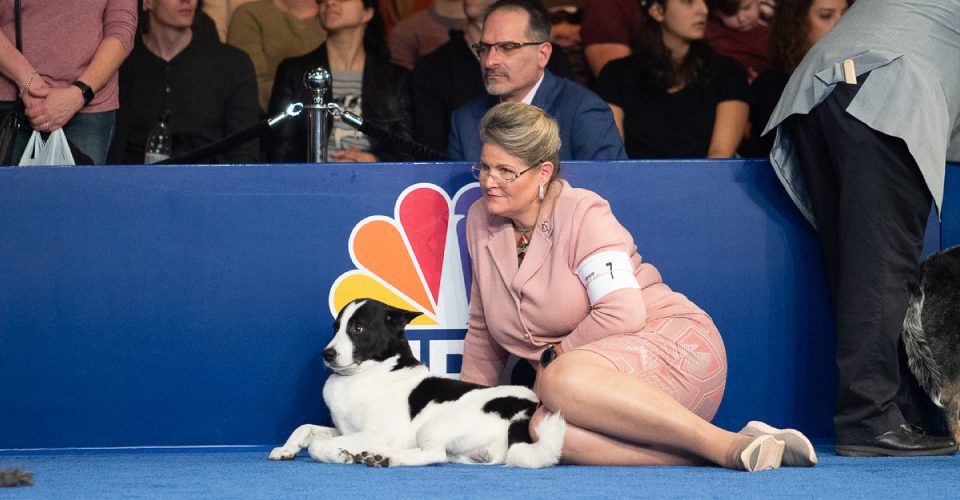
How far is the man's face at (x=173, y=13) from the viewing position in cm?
597

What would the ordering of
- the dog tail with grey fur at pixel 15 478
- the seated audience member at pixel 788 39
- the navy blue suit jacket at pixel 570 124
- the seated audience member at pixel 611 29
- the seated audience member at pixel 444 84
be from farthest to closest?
the seated audience member at pixel 611 29 → the seated audience member at pixel 444 84 → the seated audience member at pixel 788 39 → the navy blue suit jacket at pixel 570 124 → the dog tail with grey fur at pixel 15 478

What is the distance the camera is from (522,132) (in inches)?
140

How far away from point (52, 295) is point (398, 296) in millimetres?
1168

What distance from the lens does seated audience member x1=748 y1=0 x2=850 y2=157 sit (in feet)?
18.4

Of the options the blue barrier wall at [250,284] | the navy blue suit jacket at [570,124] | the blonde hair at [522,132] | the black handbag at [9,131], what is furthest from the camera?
the navy blue suit jacket at [570,124]

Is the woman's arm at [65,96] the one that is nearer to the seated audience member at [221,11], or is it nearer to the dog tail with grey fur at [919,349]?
the seated audience member at [221,11]

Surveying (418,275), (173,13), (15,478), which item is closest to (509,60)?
(418,275)

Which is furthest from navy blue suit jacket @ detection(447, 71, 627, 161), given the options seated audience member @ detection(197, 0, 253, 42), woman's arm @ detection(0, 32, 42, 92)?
seated audience member @ detection(197, 0, 253, 42)

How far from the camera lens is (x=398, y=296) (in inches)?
158

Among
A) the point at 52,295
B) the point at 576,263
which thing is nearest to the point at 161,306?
the point at 52,295

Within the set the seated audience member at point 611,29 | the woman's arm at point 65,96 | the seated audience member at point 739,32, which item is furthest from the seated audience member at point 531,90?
the seated audience member at point 739,32

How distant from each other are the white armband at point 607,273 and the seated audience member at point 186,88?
8.74 ft

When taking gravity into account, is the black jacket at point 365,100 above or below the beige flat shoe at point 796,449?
above

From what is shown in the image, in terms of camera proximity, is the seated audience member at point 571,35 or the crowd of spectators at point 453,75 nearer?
the crowd of spectators at point 453,75
